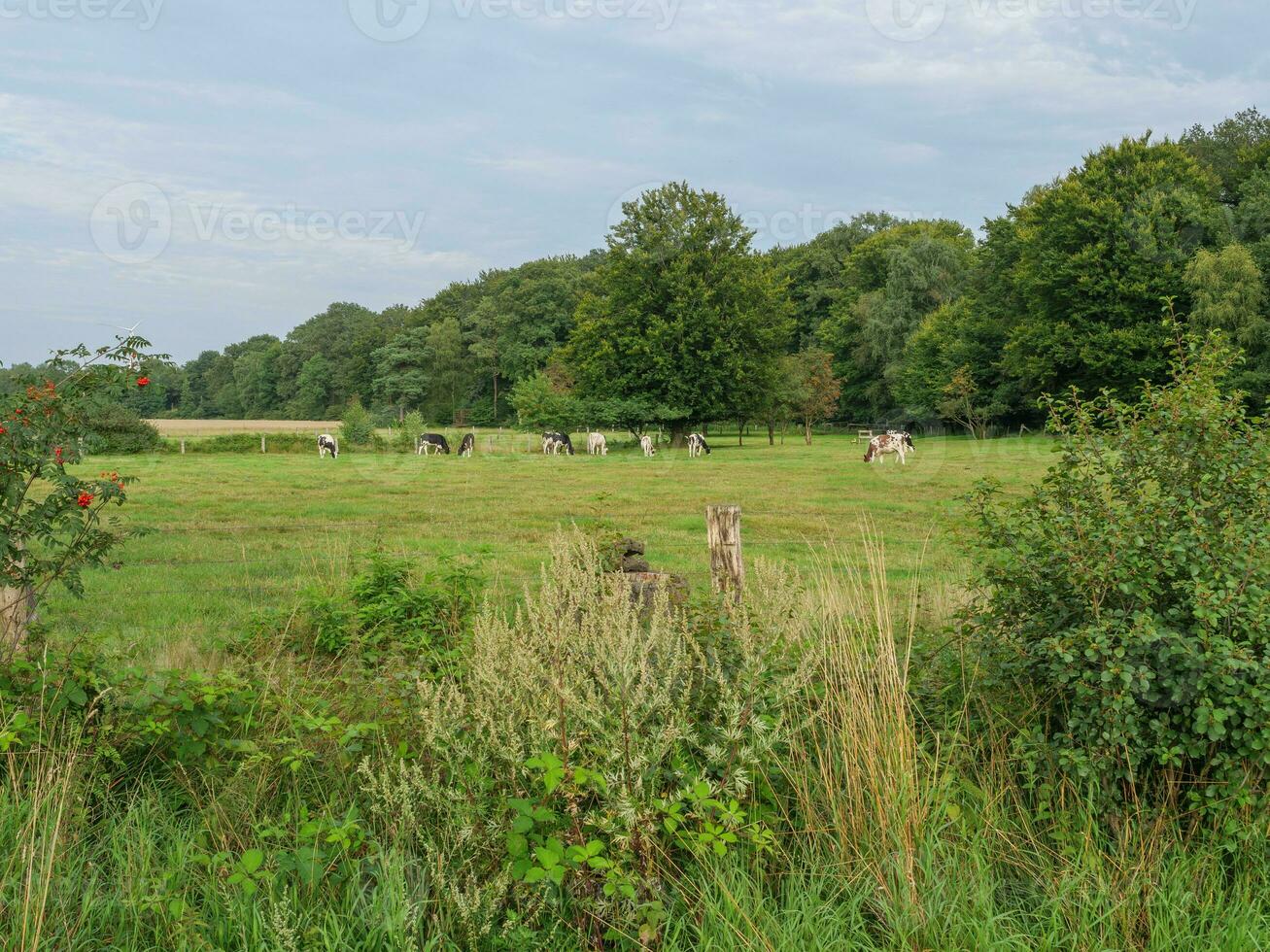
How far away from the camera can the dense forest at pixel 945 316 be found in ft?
155

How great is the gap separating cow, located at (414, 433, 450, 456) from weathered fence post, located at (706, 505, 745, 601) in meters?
39.9

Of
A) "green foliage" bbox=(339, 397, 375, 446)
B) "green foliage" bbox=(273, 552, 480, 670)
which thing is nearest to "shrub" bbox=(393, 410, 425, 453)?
"green foliage" bbox=(339, 397, 375, 446)

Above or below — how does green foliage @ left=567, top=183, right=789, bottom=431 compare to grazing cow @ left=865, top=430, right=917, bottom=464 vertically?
above

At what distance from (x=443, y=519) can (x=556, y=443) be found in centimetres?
2873

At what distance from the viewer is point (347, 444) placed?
147 ft

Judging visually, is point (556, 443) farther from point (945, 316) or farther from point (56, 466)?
point (56, 466)

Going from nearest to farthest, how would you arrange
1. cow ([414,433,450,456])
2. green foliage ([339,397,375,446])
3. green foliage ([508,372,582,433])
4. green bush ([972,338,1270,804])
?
green bush ([972,338,1270,804]), green foliage ([339,397,375,446]), cow ([414,433,450,456]), green foliage ([508,372,582,433])

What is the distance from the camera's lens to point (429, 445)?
151ft

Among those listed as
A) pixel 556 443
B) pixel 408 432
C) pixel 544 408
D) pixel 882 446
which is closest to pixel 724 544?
pixel 882 446

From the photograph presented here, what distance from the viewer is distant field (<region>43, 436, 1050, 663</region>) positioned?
955 centimetres

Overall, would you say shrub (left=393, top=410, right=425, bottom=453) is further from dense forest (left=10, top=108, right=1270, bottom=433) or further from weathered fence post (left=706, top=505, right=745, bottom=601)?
weathered fence post (left=706, top=505, right=745, bottom=601)

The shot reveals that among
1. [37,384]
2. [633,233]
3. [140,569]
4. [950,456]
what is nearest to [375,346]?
[633,233]

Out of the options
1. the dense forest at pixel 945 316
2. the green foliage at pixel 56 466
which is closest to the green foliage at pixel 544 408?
the dense forest at pixel 945 316

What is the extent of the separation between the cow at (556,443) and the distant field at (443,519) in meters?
8.87
